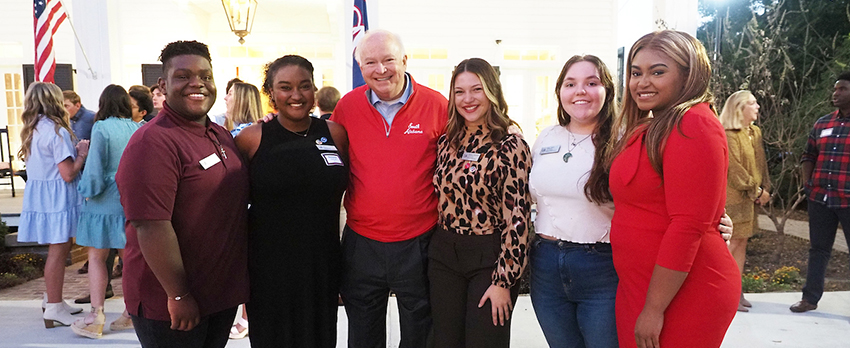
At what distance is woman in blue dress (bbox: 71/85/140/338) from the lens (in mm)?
4023

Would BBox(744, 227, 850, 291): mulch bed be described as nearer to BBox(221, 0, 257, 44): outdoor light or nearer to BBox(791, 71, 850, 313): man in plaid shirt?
BBox(791, 71, 850, 313): man in plaid shirt

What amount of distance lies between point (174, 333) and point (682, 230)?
1917 mm

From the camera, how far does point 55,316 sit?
13.8ft

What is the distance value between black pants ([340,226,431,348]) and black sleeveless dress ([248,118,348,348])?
0.52ft

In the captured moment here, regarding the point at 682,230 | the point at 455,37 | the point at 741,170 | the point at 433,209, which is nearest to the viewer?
the point at 682,230

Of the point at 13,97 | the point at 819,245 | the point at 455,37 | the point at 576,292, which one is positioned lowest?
the point at 819,245

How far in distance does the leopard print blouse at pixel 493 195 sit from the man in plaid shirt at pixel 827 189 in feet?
11.4

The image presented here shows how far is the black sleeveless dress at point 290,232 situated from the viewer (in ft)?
7.94

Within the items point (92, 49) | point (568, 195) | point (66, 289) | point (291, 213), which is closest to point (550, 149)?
point (568, 195)

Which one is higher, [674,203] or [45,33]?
[45,33]

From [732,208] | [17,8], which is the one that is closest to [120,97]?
[732,208]

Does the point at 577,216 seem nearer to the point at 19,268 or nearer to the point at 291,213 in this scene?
the point at 291,213

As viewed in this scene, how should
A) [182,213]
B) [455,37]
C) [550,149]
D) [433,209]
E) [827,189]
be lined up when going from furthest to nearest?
[455,37] < [827,189] < [433,209] < [550,149] < [182,213]

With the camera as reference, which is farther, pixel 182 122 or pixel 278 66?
pixel 278 66
